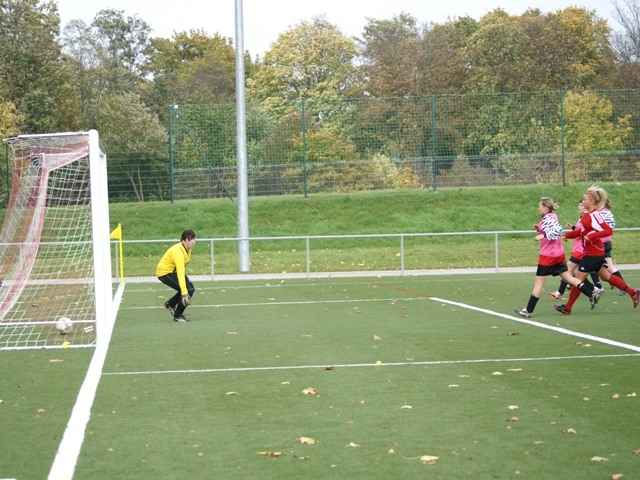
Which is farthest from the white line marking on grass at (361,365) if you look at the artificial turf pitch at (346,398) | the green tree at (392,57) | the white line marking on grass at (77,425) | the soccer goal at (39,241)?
the green tree at (392,57)

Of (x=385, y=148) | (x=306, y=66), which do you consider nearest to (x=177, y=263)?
(x=385, y=148)

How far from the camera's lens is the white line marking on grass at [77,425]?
681 cm

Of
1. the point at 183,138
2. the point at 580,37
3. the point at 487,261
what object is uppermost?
the point at 580,37

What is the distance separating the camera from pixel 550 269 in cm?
1572

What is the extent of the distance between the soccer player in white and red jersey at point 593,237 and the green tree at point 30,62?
39431 mm

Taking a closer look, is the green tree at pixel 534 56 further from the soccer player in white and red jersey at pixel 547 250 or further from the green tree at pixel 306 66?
the soccer player in white and red jersey at pixel 547 250

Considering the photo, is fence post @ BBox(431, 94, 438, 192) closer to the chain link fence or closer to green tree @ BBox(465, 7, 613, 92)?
the chain link fence

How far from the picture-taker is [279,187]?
121ft

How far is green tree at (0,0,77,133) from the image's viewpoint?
51.7 meters

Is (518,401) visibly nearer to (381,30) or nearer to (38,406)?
(38,406)

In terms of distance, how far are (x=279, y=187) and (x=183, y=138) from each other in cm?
351

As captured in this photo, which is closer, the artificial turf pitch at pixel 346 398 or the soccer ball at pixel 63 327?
the artificial turf pitch at pixel 346 398

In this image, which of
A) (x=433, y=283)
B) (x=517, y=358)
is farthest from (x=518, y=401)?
(x=433, y=283)

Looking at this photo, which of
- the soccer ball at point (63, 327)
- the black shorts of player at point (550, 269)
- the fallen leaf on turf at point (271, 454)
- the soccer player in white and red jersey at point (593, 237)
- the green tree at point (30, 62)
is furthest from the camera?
the green tree at point (30, 62)
